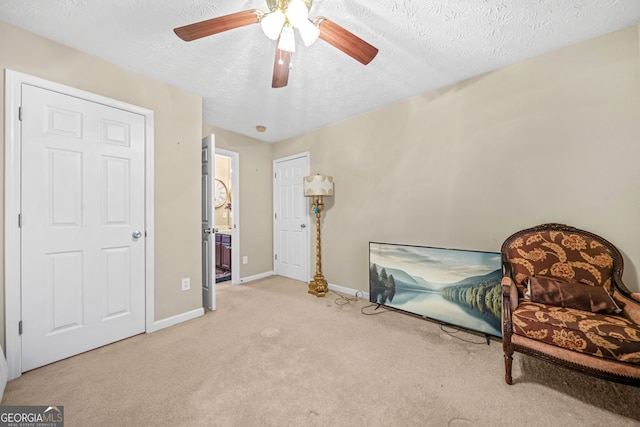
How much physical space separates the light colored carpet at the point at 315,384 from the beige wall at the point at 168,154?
481 millimetres

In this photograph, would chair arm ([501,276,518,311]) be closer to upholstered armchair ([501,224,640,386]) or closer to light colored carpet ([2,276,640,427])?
upholstered armchair ([501,224,640,386])

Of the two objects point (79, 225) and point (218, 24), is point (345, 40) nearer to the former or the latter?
point (218, 24)

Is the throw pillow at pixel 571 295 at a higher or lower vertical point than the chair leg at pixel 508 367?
higher

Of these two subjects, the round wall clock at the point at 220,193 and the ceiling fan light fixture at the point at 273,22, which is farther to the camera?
the round wall clock at the point at 220,193

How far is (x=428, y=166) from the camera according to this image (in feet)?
8.85

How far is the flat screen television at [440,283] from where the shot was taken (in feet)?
7.09

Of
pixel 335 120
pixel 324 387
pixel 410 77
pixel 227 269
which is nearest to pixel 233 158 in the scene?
pixel 335 120

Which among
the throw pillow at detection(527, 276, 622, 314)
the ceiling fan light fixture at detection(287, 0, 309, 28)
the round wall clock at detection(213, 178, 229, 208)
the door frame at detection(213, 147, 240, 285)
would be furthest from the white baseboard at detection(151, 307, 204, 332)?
the round wall clock at detection(213, 178, 229, 208)

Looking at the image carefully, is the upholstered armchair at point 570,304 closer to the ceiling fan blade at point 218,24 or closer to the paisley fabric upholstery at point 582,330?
the paisley fabric upholstery at point 582,330

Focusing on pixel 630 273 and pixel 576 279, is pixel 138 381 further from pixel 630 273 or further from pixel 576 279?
pixel 630 273

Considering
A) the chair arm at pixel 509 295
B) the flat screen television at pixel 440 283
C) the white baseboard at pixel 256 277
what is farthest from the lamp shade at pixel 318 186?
the chair arm at pixel 509 295

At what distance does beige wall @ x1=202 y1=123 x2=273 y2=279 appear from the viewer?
3.97m

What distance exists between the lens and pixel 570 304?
1.64 metres

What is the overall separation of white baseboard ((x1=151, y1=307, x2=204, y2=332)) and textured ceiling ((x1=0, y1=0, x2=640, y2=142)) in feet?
7.79
